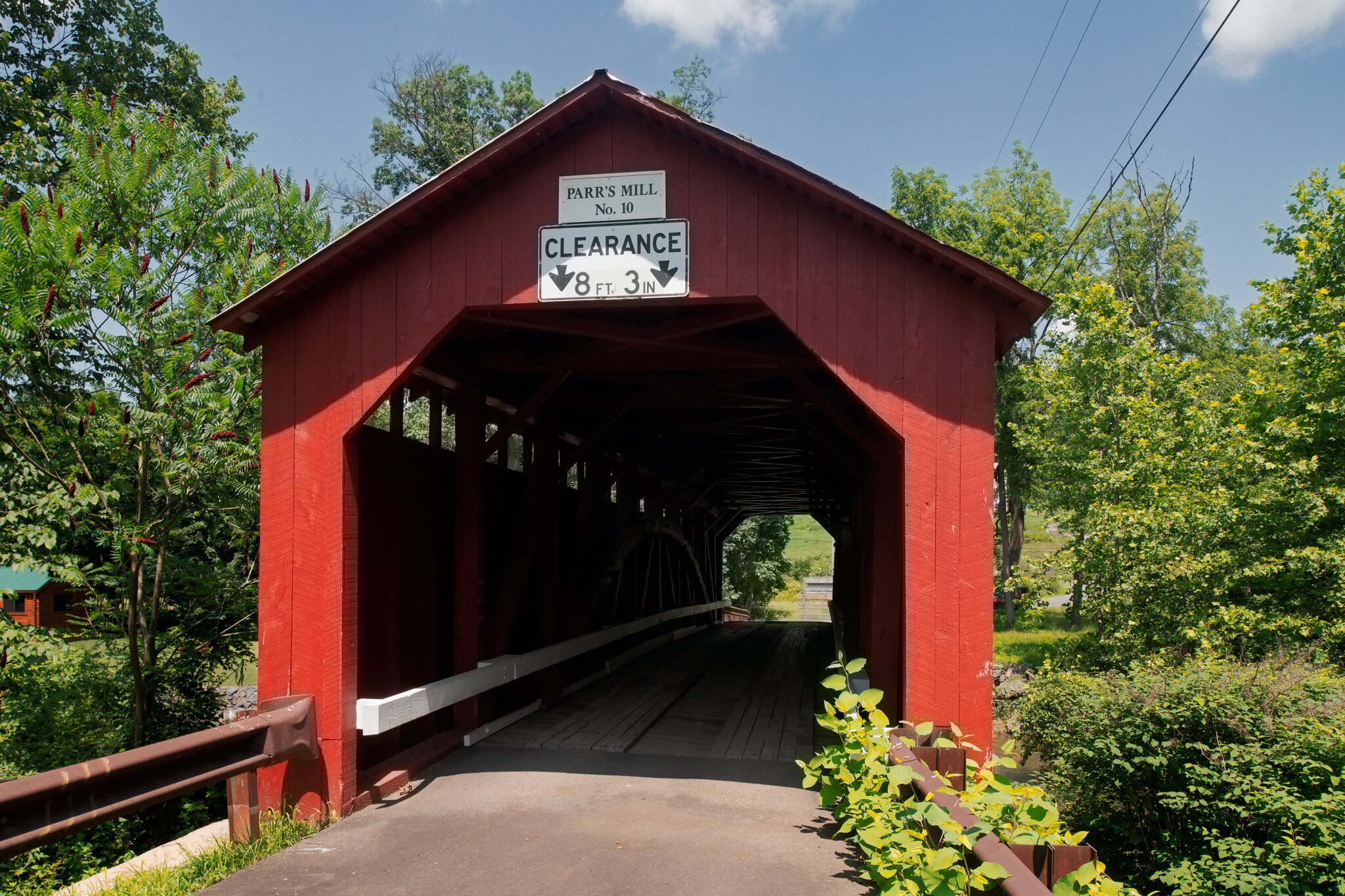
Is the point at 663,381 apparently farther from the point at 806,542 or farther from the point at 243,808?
the point at 806,542

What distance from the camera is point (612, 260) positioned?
17.9 feet

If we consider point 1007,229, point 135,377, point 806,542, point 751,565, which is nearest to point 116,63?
point 135,377

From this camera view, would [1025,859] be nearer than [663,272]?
Yes

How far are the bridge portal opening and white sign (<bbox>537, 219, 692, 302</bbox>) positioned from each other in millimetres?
267

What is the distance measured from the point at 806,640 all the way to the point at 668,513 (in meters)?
4.99

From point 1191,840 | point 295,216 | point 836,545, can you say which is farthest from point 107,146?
point 836,545

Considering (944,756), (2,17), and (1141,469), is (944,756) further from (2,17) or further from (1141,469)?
(2,17)

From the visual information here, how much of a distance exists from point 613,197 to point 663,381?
3753 millimetres

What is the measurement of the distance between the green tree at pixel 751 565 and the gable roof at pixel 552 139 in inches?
1594

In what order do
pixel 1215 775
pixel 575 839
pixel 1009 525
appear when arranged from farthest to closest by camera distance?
1. pixel 1009 525
2. pixel 1215 775
3. pixel 575 839

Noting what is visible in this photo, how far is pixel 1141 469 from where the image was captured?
36.0 feet

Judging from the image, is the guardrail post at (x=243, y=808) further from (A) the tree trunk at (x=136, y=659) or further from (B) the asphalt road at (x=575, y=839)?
(A) the tree trunk at (x=136, y=659)

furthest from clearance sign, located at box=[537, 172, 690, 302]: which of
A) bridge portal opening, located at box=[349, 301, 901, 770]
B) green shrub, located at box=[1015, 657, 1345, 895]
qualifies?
green shrub, located at box=[1015, 657, 1345, 895]

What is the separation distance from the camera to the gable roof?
16.6 ft
